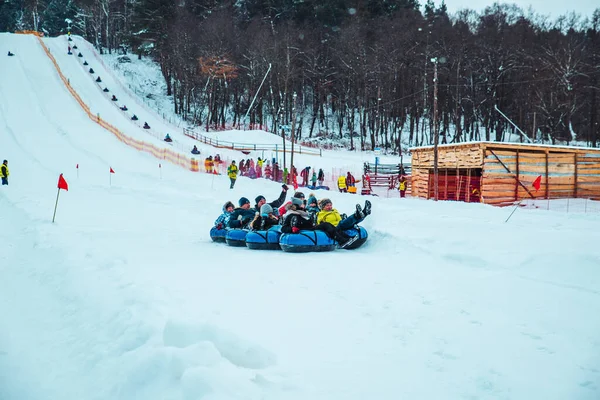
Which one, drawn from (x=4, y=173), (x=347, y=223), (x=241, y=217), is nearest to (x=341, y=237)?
(x=347, y=223)

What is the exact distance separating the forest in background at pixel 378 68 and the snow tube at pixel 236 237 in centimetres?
3108

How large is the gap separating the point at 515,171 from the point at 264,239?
15.0m

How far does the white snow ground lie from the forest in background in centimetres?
3173

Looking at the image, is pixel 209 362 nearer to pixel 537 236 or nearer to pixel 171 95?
pixel 537 236

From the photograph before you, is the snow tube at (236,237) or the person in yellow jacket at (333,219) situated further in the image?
the snow tube at (236,237)

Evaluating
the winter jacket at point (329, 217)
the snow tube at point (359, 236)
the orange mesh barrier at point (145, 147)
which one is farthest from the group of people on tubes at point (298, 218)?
the orange mesh barrier at point (145, 147)

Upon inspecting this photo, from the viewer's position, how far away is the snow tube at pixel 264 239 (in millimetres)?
10141

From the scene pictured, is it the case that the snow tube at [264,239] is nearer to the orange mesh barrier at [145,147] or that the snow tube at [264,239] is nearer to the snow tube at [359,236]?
the snow tube at [359,236]

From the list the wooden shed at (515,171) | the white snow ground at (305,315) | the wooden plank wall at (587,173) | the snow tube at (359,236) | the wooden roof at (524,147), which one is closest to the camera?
the white snow ground at (305,315)

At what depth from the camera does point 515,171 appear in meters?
20.8

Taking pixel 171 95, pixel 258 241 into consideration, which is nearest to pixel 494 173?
pixel 258 241

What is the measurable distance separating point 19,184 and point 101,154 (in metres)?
10.3

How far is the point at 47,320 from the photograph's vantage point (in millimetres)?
5383

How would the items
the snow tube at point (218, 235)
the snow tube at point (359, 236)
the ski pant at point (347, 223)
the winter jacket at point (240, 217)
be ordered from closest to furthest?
the ski pant at point (347, 223) < the snow tube at point (359, 236) < the winter jacket at point (240, 217) < the snow tube at point (218, 235)
